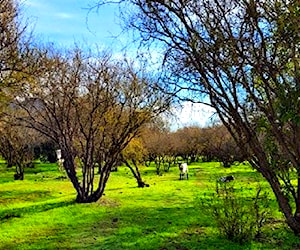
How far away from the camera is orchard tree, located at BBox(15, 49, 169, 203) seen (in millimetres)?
16750

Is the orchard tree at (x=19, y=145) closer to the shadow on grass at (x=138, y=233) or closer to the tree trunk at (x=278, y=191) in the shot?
the shadow on grass at (x=138, y=233)

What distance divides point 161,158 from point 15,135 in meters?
13.5

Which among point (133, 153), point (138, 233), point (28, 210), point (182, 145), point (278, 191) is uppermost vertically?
point (182, 145)

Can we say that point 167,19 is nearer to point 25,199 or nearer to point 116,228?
point 116,228

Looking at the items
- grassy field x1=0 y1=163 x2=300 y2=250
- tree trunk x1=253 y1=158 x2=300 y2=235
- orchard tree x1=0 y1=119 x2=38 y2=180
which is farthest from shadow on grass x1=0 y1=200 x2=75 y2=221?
orchard tree x1=0 y1=119 x2=38 y2=180

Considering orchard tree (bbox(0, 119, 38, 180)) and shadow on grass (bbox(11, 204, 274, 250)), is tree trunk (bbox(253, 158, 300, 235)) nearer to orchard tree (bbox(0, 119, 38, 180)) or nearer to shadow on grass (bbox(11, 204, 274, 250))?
shadow on grass (bbox(11, 204, 274, 250))

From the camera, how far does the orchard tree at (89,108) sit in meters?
16.8

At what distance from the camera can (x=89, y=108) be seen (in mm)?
17406

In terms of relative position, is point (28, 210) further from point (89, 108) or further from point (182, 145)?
point (182, 145)

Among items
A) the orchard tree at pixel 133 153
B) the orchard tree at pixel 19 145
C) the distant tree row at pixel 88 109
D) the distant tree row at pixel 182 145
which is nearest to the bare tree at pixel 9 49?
the distant tree row at pixel 88 109

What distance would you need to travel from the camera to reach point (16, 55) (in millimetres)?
11477

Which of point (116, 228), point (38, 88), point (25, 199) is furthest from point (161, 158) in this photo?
point (116, 228)

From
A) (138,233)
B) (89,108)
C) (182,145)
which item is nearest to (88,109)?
(89,108)

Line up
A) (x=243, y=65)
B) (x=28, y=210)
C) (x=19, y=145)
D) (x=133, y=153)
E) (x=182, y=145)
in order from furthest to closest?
1. (x=182, y=145)
2. (x=19, y=145)
3. (x=133, y=153)
4. (x=28, y=210)
5. (x=243, y=65)
